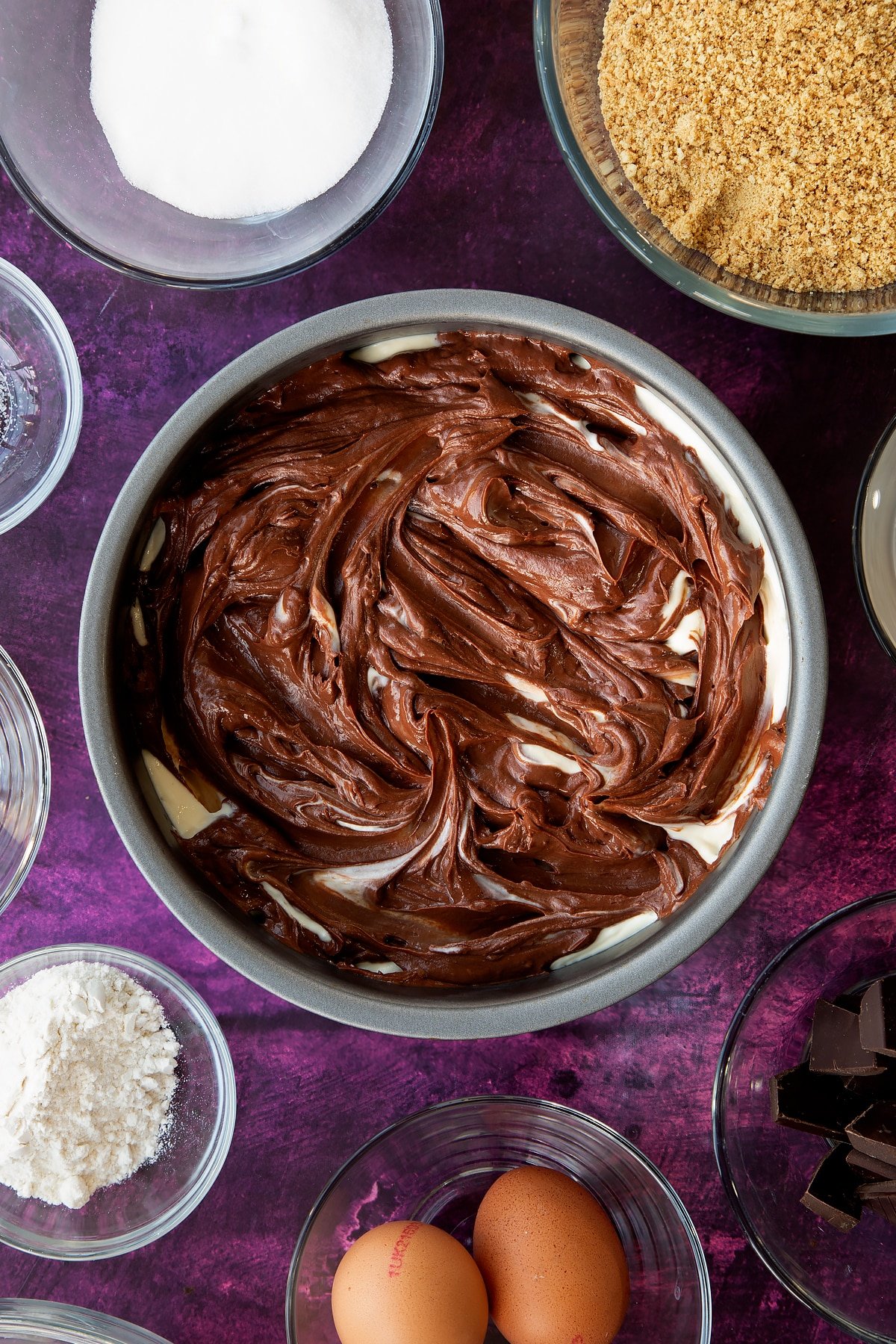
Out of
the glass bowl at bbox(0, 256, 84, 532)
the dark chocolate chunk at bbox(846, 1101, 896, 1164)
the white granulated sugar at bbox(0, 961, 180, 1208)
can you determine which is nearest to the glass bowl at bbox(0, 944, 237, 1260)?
the white granulated sugar at bbox(0, 961, 180, 1208)

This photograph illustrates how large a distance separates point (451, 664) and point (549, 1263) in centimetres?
117

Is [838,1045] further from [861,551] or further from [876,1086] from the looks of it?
[861,551]

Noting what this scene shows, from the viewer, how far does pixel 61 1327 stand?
2.25m

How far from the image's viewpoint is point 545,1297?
6.72 feet

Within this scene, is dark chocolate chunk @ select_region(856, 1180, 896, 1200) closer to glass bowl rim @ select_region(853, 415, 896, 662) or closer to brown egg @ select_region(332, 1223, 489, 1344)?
brown egg @ select_region(332, 1223, 489, 1344)

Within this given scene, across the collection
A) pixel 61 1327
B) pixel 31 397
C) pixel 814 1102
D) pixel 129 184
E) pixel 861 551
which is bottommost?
pixel 61 1327

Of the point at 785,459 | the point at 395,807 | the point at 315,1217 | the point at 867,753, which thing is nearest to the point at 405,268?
the point at 785,459

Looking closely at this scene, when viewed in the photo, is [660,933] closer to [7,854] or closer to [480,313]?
[480,313]

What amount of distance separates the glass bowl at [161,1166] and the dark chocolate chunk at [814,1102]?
1151 millimetres

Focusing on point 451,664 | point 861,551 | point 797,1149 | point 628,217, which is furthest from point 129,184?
point 797,1149

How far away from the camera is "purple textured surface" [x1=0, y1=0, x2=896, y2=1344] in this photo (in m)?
2.25

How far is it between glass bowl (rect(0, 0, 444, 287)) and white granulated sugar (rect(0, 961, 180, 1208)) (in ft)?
4.83

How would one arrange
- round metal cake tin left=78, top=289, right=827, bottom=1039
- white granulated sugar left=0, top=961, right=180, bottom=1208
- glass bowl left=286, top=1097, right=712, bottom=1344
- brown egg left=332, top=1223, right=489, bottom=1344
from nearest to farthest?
round metal cake tin left=78, top=289, right=827, bottom=1039, brown egg left=332, top=1223, right=489, bottom=1344, white granulated sugar left=0, top=961, right=180, bottom=1208, glass bowl left=286, top=1097, right=712, bottom=1344

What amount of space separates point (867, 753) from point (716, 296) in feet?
3.34
